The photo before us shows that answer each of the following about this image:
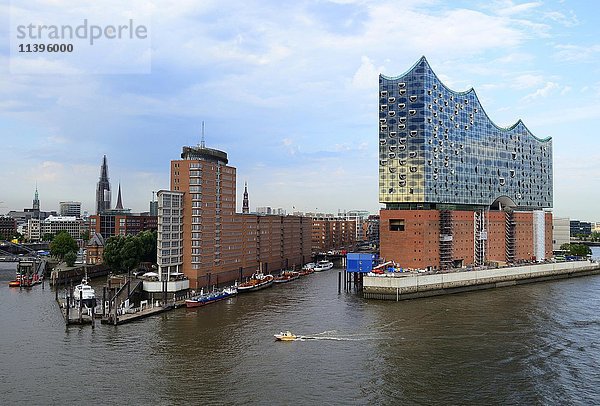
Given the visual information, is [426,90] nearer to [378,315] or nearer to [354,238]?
[378,315]

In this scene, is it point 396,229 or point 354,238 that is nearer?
point 396,229

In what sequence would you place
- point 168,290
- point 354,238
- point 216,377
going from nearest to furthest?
point 216,377, point 168,290, point 354,238

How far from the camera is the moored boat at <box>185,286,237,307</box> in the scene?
59.2 meters

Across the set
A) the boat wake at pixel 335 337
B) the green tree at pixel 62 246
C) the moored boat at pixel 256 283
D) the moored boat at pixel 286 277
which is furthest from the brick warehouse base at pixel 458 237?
the green tree at pixel 62 246

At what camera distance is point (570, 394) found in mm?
31938

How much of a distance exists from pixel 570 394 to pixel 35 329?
135 ft

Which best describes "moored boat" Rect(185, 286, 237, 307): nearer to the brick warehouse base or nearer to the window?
the brick warehouse base

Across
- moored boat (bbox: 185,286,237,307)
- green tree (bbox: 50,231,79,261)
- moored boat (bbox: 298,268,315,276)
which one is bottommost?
moored boat (bbox: 298,268,315,276)

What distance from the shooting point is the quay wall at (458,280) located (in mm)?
66812

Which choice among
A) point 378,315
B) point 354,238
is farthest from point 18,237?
point 378,315

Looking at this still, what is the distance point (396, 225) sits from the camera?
79.0 metres

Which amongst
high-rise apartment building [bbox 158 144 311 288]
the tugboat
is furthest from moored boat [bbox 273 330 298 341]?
the tugboat

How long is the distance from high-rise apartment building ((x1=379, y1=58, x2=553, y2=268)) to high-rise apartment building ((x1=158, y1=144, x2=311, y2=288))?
2078 centimetres

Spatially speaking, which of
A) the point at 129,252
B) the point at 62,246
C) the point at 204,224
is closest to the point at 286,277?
the point at 129,252
